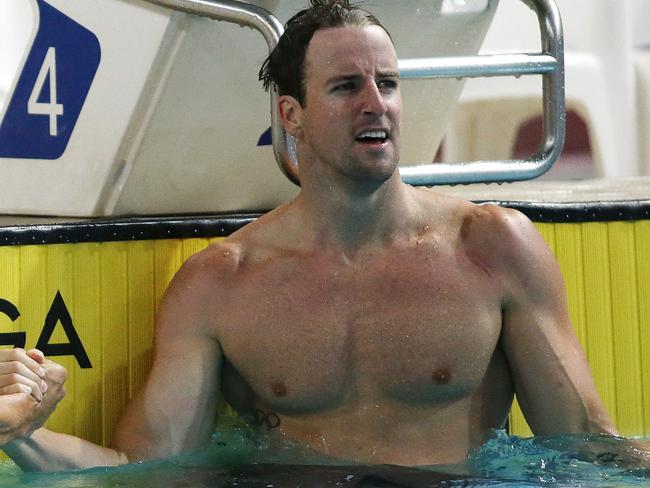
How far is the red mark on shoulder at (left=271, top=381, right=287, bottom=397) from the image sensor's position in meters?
1.72

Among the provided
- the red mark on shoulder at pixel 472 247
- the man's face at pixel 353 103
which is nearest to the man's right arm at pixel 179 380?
the man's face at pixel 353 103

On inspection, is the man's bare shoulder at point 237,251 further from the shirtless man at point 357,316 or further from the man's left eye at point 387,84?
the man's left eye at point 387,84

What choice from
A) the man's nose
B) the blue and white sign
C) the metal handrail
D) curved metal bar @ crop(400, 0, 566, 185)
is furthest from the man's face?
the blue and white sign

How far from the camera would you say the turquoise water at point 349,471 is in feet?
5.01

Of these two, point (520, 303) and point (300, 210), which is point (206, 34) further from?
point (520, 303)

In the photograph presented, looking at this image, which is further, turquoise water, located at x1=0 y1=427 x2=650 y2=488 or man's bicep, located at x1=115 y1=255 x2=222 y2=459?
man's bicep, located at x1=115 y1=255 x2=222 y2=459

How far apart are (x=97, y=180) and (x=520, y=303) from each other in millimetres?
709

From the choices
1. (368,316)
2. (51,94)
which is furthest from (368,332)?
(51,94)

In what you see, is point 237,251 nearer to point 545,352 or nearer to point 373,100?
point 373,100

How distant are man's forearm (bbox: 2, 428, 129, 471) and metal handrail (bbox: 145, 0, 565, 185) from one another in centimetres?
48

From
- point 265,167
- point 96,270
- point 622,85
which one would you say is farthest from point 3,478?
point 622,85

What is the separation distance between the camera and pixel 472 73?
6.30ft

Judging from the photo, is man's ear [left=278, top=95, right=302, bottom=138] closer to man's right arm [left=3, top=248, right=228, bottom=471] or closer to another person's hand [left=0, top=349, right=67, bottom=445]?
Result: man's right arm [left=3, top=248, right=228, bottom=471]

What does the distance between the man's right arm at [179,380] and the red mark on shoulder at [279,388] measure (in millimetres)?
92
